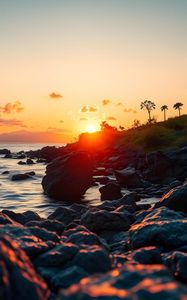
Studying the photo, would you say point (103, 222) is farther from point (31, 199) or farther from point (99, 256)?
point (31, 199)

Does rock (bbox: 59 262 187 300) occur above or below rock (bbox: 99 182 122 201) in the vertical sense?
above

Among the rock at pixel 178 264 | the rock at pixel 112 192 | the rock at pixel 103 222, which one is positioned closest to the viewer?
the rock at pixel 178 264

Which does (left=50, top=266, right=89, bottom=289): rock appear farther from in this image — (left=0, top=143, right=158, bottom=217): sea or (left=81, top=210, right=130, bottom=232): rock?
(left=0, top=143, right=158, bottom=217): sea

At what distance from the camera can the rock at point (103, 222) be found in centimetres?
1545

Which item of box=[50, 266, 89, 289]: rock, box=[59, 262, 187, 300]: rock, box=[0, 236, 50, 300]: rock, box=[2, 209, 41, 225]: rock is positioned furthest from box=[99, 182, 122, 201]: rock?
box=[59, 262, 187, 300]: rock

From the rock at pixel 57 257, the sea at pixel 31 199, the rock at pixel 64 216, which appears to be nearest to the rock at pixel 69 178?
the sea at pixel 31 199

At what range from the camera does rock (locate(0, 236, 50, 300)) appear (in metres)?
4.14

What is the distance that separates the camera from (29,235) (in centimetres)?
887

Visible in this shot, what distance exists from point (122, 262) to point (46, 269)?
1953 mm

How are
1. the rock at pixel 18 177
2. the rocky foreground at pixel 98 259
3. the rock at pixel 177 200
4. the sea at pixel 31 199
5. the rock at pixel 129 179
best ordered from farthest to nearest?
the rock at pixel 18 177 < the rock at pixel 129 179 < the sea at pixel 31 199 < the rock at pixel 177 200 < the rocky foreground at pixel 98 259

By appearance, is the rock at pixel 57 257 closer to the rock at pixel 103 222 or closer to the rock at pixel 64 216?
the rock at pixel 103 222

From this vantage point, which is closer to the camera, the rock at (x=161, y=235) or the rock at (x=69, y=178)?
the rock at (x=161, y=235)

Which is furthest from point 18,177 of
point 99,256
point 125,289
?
point 125,289

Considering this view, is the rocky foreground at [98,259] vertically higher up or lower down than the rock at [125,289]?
lower down
